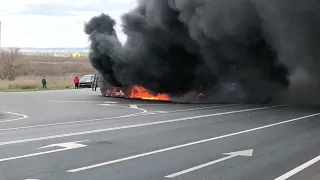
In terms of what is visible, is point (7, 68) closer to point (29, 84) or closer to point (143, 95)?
point (29, 84)

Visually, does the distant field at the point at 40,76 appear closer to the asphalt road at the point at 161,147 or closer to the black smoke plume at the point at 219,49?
the black smoke plume at the point at 219,49

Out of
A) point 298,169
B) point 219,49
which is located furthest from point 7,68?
point 298,169

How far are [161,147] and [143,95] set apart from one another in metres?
18.9

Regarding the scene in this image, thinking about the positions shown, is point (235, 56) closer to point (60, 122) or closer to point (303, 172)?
point (60, 122)

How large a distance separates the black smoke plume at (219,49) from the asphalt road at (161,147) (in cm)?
464

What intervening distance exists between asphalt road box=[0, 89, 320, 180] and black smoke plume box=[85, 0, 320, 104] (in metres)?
4.64

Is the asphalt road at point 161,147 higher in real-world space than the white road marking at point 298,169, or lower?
higher

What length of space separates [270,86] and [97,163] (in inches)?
763

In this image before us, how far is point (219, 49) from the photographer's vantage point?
25328 mm

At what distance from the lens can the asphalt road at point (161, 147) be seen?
7.87 m

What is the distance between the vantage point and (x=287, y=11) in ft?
69.7

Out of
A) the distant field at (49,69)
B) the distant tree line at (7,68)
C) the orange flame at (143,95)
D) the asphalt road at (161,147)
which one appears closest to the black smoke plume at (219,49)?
the orange flame at (143,95)

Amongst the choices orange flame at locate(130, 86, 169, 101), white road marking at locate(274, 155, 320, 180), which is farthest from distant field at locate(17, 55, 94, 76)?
white road marking at locate(274, 155, 320, 180)

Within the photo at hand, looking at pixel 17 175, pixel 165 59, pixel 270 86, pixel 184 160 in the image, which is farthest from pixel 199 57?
pixel 17 175
